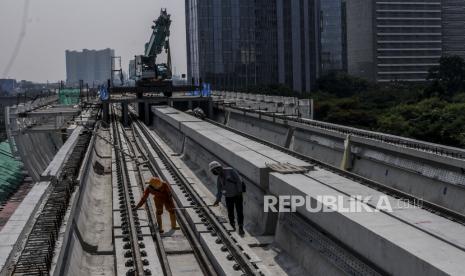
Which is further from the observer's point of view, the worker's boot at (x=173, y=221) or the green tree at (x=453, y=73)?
the green tree at (x=453, y=73)

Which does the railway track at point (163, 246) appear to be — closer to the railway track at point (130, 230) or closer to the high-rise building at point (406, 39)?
Result: the railway track at point (130, 230)

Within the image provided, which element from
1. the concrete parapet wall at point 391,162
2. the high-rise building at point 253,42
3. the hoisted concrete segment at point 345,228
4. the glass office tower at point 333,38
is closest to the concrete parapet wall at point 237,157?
the hoisted concrete segment at point 345,228

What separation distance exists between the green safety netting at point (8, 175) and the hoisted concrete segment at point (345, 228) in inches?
664

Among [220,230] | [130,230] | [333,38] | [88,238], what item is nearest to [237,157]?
[220,230]

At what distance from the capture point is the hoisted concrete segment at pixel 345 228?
7.02 meters

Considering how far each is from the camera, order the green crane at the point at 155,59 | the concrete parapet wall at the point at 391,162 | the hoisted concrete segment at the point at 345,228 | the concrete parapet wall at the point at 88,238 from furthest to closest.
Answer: the green crane at the point at 155,59 < the concrete parapet wall at the point at 391,162 < the concrete parapet wall at the point at 88,238 < the hoisted concrete segment at the point at 345,228

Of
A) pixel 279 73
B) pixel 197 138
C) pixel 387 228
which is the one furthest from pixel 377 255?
pixel 279 73

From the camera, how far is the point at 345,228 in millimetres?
8352

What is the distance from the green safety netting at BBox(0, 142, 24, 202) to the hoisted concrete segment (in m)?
16.9

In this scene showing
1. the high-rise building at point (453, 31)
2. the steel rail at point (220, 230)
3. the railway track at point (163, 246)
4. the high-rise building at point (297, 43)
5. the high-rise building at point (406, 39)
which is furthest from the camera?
the high-rise building at point (453, 31)

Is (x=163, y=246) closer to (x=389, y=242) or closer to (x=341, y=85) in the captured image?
(x=389, y=242)

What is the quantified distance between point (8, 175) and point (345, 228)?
26470mm

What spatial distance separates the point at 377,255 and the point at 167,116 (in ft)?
82.8

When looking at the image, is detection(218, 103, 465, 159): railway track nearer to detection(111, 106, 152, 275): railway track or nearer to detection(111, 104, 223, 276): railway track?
detection(111, 104, 223, 276): railway track
